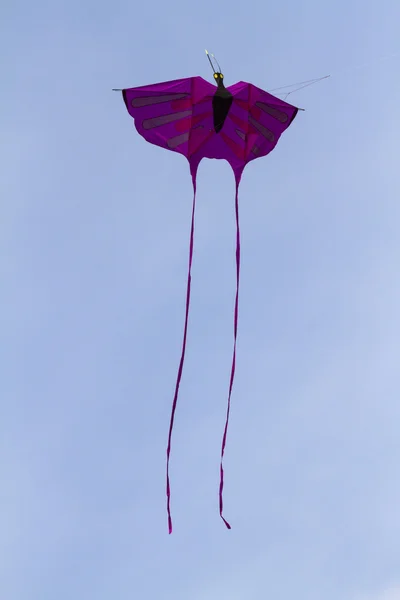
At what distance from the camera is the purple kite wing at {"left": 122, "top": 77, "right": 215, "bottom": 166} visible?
13836 millimetres

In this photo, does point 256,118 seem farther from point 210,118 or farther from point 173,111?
point 173,111

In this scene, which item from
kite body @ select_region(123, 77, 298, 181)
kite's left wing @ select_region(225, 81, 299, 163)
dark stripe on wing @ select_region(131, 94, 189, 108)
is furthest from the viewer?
kite's left wing @ select_region(225, 81, 299, 163)

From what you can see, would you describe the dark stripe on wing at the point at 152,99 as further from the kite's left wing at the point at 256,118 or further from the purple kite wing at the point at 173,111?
the kite's left wing at the point at 256,118

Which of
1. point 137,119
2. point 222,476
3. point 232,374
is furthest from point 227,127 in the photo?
point 222,476

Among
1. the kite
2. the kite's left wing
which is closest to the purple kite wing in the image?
the kite

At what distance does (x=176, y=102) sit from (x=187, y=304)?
4.82 metres

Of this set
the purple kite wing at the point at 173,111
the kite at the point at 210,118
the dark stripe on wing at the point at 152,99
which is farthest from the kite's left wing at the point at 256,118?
the dark stripe on wing at the point at 152,99

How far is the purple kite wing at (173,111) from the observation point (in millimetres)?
13836

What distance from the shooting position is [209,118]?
575 inches

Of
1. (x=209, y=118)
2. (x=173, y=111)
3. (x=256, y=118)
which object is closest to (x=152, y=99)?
(x=173, y=111)

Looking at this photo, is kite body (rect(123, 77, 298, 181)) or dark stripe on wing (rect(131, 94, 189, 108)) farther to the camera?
kite body (rect(123, 77, 298, 181))

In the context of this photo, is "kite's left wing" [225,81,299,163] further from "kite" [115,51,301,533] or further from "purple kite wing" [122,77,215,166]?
"purple kite wing" [122,77,215,166]

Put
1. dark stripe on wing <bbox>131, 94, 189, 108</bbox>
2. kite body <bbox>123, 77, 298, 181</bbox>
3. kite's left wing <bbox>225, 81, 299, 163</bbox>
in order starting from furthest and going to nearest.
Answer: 1. kite's left wing <bbox>225, 81, 299, 163</bbox>
2. kite body <bbox>123, 77, 298, 181</bbox>
3. dark stripe on wing <bbox>131, 94, 189, 108</bbox>

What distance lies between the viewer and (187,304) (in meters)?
12.1
